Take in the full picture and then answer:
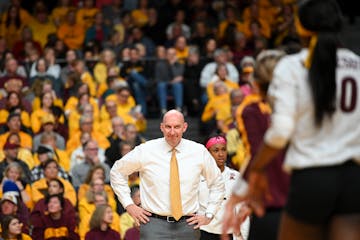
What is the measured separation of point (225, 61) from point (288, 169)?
13511mm

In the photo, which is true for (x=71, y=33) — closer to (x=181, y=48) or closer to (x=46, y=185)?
(x=181, y=48)

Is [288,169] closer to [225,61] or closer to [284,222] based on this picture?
[284,222]

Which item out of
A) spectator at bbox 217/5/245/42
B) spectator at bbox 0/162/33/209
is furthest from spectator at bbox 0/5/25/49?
spectator at bbox 0/162/33/209

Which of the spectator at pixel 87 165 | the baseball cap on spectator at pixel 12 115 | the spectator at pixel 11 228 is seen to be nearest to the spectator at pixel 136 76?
the baseball cap on spectator at pixel 12 115

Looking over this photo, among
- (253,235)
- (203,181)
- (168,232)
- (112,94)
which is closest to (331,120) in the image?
(253,235)

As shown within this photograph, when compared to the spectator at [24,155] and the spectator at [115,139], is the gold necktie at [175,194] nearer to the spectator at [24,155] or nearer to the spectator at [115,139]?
the spectator at [24,155]

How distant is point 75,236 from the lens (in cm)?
1366

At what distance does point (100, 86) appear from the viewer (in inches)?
734

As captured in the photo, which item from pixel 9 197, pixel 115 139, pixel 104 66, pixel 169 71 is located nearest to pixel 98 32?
pixel 104 66

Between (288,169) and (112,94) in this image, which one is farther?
(112,94)

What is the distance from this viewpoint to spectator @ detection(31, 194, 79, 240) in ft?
44.2

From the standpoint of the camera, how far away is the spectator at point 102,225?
1316 centimetres

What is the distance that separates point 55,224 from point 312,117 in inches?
333

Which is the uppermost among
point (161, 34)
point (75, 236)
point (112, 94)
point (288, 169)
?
point (161, 34)
